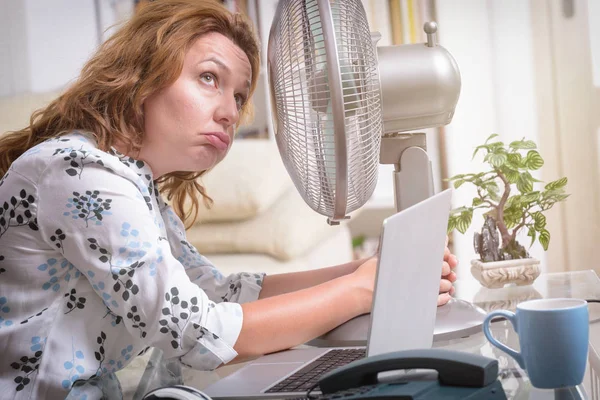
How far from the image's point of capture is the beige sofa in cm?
245

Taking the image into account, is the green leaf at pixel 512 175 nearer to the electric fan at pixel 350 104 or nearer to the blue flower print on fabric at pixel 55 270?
the electric fan at pixel 350 104

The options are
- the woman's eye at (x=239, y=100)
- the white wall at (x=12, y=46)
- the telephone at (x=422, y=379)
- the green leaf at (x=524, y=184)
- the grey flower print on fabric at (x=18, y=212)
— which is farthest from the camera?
the white wall at (x=12, y=46)

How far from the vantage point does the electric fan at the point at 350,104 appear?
0.79 meters

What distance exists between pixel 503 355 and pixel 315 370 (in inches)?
7.8

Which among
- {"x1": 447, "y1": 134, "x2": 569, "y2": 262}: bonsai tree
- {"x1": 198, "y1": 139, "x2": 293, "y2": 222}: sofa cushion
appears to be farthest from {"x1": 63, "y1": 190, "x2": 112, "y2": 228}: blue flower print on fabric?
{"x1": 198, "y1": 139, "x2": 293, "y2": 222}: sofa cushion

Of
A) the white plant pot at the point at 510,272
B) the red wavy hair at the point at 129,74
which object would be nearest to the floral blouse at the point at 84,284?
the red wavy hair at the point at 129,74

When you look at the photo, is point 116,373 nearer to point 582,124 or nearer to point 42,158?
point 42,158

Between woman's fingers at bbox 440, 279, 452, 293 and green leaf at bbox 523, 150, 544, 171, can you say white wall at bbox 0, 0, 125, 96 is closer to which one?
→ green leaf at bbox 523, 150, 544, 171

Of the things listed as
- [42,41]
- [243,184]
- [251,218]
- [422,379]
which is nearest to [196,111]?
[422,379]

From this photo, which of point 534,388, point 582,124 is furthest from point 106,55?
point 582,124

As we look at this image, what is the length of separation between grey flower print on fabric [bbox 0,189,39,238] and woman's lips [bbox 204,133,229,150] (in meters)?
0.26

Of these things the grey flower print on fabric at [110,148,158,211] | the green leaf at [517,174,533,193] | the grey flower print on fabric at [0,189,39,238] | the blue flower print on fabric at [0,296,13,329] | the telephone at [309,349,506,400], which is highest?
the grey flower print on fabric at [110,148,158,211]

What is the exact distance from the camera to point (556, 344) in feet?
1.83

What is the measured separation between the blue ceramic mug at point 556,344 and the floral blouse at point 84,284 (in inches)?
13.5
